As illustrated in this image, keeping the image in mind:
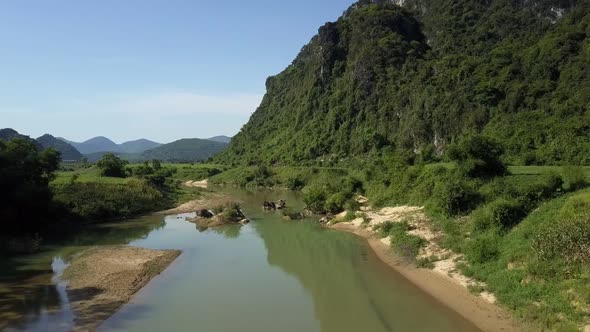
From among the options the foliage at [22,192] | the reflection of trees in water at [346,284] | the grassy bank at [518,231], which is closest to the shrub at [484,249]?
the grassy bank at [518,231]

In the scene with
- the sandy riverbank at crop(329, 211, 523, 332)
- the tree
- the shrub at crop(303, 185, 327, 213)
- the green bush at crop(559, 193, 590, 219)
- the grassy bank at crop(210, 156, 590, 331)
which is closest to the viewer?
the grassy bank at crop(210, 156, 590, 331)

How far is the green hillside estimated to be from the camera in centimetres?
7288

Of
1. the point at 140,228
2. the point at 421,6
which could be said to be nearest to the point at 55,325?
the point at 140,228

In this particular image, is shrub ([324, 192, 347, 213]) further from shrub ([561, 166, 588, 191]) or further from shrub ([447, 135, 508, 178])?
shrub ([561, 166, 588, 191])

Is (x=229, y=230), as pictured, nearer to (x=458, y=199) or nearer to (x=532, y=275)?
(x=458, y=199)

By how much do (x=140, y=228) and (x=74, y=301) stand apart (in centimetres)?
2670

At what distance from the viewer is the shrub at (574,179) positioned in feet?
105

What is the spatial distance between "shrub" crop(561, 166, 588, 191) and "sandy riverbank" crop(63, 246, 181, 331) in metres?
29.2

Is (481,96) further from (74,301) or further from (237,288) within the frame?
(74,301)

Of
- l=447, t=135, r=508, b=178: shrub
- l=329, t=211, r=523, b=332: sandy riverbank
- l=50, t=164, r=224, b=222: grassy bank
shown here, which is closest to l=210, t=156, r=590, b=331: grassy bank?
l=447, t=135, r=508, b=178: shrub

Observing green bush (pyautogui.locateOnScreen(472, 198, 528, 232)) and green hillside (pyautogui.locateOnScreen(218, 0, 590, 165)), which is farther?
green hillside (pyautogui.locateOnScreen(218, 0, 590, 165))

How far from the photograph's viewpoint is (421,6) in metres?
162

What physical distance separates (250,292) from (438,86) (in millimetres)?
87869

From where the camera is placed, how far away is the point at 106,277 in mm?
30906
